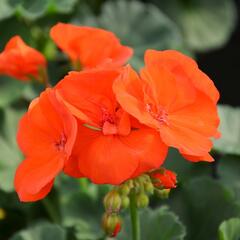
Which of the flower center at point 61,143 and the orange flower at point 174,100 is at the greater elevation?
the orange flower at point 174,100

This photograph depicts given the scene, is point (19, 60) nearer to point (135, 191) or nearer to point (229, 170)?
point (135, 191)

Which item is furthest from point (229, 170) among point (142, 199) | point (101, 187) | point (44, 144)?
point (44, 144)

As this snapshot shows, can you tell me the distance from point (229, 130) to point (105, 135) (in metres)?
0.78

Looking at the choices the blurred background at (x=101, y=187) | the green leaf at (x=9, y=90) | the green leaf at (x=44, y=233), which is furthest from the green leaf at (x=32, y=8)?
the green leaf at (x=44, y=233)

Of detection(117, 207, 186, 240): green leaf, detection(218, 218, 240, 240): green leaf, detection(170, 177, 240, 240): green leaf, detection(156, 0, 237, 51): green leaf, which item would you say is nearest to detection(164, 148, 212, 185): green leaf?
detection(170, 177, 240, 240): green leaf

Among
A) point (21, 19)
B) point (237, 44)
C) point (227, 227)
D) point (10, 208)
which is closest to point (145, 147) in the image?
point (227, 227)

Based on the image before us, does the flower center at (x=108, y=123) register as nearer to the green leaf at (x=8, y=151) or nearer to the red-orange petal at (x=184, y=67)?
the red-orange petal at (x=184, y=67)

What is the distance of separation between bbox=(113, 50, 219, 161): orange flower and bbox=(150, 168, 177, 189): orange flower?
55 mm

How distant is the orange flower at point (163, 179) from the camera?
1.16 meters

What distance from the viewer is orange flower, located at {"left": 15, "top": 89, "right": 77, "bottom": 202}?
110 centimetres

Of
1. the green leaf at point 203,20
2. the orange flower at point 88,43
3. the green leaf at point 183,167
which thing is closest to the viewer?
the orange flower at point 88,43

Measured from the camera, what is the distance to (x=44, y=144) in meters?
1.19

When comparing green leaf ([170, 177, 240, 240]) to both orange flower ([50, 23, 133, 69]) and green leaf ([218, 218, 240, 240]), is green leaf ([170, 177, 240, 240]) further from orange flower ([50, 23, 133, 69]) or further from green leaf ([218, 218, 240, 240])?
orange flower ([50, 23, 133, 69])

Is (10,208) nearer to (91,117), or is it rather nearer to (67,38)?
(67,38)
